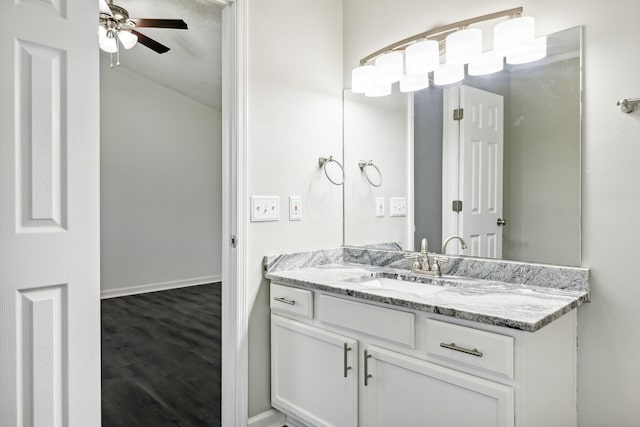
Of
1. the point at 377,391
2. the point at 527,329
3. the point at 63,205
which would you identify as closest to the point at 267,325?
the point at 377,391

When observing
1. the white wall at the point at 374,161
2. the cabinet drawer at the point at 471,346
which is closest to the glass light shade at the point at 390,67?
the white wall at the point at 374,161

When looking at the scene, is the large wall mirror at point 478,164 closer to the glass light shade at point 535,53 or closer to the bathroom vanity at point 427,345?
the glass light shade at point 535,53

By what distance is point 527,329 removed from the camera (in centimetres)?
110

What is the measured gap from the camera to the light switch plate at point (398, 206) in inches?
83.7

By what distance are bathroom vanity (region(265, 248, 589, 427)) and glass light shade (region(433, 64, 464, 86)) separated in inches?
31.5

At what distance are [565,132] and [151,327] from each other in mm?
3454

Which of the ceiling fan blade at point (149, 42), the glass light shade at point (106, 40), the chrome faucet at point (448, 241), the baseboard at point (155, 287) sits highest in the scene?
the ceiling fan blade at point (149, 42)

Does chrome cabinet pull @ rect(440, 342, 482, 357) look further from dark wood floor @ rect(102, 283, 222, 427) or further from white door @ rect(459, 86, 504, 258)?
dark wood floor @ rect(102, 283, 222, 427)

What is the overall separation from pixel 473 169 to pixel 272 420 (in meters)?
1.48

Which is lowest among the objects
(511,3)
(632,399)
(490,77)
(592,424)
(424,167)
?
(592,424)

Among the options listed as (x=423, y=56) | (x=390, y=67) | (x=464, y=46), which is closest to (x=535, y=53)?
(x=464, y=46)

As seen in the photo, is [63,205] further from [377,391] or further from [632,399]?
[632,399]

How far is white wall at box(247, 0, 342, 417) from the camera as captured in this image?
6.26 ft

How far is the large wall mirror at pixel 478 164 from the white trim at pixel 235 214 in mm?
672
